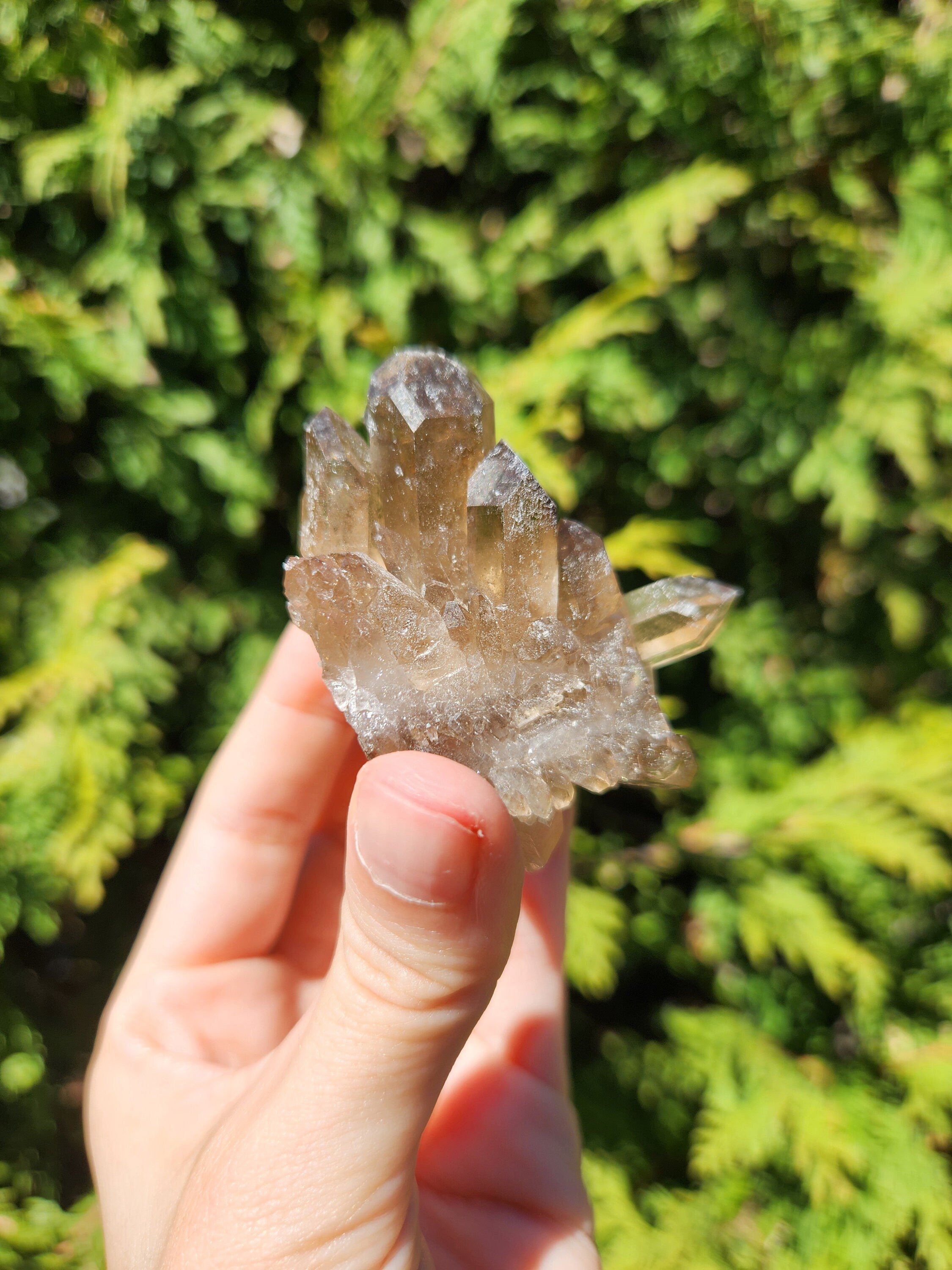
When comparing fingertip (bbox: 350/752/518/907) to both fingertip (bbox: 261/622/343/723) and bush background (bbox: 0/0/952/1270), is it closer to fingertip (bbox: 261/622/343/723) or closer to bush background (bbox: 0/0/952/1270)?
fingertip (bbox: 261/622/343/723)

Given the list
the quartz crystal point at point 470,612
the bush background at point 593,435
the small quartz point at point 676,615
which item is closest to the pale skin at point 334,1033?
the quartz crystal point at point 470,612

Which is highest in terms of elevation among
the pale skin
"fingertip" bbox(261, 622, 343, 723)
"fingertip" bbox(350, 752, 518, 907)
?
"fingertip" bbox(350, 752, 518, 907)

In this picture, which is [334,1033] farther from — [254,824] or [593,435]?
[593,435]

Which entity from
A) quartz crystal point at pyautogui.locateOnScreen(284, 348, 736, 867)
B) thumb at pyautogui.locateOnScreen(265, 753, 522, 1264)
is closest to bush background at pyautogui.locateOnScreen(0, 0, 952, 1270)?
quartz crystal point at pyautogui.locateOnScreen(284, 348, 736, 867)

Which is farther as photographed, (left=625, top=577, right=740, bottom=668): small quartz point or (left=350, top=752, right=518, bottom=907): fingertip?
(left=625, top=577, right=740, bottom=668): small quartz point

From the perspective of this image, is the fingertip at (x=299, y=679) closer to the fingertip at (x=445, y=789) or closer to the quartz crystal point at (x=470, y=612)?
the quartz crystal point at (x=470, y=612)

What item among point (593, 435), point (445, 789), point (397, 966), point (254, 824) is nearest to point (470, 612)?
point (445, 789)

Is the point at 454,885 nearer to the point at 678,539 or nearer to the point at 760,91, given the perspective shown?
the point at 678,539
